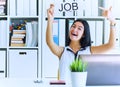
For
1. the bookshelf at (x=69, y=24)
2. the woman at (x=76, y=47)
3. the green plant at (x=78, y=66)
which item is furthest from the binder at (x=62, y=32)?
the green plant at (x=78, y=66)

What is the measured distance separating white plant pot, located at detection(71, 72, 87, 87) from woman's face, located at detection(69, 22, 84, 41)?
1261 millimetres

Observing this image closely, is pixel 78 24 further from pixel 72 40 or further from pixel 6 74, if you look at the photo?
pixel 6 74

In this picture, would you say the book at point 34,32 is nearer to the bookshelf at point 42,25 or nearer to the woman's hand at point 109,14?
the bookshelf at point 42,25

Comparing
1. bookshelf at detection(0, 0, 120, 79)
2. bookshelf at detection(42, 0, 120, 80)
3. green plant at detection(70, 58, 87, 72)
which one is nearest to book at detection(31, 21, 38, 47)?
bookshelf at detection(0, 0, 120, 79)

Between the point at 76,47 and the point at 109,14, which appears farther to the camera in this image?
the point at 109,14

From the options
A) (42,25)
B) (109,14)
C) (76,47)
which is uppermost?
(109,14)

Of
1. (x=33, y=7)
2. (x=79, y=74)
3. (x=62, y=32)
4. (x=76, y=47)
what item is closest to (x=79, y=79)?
(x=79, y=74)

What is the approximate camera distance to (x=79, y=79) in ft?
6.21

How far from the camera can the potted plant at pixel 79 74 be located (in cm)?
188

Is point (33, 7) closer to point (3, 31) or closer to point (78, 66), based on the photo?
point (3, 31)

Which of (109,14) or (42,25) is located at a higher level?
(109,14)

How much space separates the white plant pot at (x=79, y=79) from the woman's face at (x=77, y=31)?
4.14 feet

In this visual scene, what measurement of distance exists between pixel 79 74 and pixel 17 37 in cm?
181

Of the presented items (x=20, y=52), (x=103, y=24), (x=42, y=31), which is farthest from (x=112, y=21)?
(x=20, y=52)
